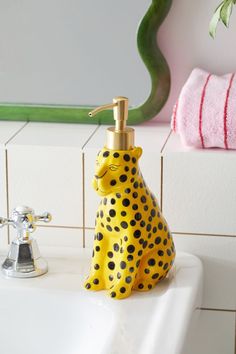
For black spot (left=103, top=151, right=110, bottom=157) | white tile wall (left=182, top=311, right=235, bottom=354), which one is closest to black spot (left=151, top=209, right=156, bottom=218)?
black spot (left=103, top=151, right=110, bottom=157)

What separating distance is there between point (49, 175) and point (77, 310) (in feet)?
0.78

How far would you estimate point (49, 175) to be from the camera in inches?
54.9

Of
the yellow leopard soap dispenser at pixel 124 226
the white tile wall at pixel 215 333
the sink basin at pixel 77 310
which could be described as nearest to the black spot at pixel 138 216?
the yellow leopard soap dispenser at pixel 124 226

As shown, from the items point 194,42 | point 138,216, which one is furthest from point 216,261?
point 194,42

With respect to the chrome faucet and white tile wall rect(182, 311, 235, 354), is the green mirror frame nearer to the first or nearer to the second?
the chrome faucet

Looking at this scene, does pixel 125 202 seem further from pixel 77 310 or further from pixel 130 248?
pixel 77 310

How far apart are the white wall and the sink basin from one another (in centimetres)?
32

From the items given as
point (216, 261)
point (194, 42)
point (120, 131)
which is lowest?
point (216, 261)

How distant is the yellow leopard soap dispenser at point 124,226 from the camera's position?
1200mm

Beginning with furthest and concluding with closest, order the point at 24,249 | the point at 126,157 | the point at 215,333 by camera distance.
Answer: the point at 215,333, the point at 24,249, the point at 126,157

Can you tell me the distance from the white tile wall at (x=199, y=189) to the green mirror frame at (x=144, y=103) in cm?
10

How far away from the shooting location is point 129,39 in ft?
4.68

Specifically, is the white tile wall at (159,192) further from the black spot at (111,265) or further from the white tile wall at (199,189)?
the black spot at (111,265)

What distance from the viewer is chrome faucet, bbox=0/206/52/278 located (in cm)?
129
